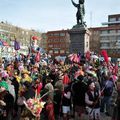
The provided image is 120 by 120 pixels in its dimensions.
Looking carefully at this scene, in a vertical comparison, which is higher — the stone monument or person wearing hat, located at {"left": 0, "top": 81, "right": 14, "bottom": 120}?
the stone monument

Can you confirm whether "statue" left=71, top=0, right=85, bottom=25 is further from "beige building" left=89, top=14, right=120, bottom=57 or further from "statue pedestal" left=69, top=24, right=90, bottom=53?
"beige building" left=89, top=14, right=120, bottom=57

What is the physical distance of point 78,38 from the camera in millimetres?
27172

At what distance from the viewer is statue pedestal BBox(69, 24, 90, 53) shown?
27.0 meters

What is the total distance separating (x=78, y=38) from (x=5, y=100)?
675 inches

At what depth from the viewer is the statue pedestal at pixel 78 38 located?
27.0 meters

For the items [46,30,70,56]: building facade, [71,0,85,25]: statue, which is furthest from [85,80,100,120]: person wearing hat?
[46,30,70,56]: building facade

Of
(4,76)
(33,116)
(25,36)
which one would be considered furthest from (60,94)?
(25,36)

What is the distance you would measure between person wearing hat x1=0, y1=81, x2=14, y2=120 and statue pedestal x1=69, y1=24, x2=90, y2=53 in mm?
16638

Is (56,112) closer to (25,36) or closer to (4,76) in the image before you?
(4,76)

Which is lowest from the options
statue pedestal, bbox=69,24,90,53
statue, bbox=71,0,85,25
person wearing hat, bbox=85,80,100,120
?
person wearing hat, bbox=85,80,100,120

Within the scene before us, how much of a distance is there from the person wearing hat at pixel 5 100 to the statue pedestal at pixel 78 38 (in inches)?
655

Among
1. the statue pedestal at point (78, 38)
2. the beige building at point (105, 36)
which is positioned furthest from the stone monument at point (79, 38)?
the beige building at point (105, 36)

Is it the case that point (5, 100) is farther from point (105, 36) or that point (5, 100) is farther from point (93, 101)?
point (105, 36)

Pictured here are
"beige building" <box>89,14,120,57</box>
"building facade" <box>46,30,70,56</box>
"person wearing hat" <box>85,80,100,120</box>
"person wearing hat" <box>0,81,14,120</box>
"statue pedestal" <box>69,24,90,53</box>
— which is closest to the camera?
"person wearing hat" <box>0,81,14,120</box>
